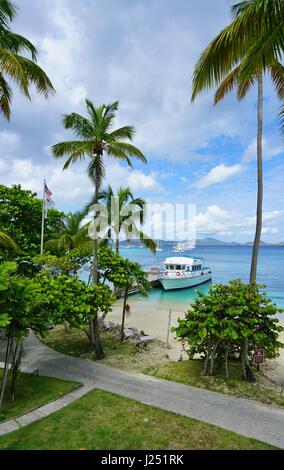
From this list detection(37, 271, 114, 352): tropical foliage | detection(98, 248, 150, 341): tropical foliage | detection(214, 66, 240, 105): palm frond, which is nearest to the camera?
detection(37, 271, 114, 352): tropical foliage

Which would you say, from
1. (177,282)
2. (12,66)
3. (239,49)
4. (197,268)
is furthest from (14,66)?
(197,268)

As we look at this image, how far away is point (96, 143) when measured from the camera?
10820 mm

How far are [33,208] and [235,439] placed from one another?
52.3 ft

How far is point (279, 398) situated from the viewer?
315 inches

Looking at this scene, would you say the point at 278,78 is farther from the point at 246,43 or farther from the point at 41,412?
the point at 41,412

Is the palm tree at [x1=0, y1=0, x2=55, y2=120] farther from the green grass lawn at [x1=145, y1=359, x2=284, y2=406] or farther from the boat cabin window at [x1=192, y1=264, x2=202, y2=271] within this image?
the boat cabin window at [x1=192, y1=264, x2=202, y2=271]

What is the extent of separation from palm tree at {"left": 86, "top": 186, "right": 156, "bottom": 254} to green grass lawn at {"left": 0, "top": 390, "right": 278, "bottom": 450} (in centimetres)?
1235

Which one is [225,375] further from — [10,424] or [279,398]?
[10,424]

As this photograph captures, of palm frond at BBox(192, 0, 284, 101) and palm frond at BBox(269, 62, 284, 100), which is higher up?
palm frond at BBox(269, 62, 284, 100)

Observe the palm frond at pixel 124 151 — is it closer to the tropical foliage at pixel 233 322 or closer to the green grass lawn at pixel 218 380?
the tropical foliage at pixel 233 322

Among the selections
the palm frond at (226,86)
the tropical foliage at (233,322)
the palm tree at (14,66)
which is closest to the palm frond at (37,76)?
the palm tree at (14,66)

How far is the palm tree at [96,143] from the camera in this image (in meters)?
10.7

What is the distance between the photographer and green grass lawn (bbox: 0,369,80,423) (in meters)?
7.08

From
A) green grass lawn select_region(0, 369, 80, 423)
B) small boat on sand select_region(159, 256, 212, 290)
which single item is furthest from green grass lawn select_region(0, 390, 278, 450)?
small boat on sand select_region(159, 256, 212, 290)
